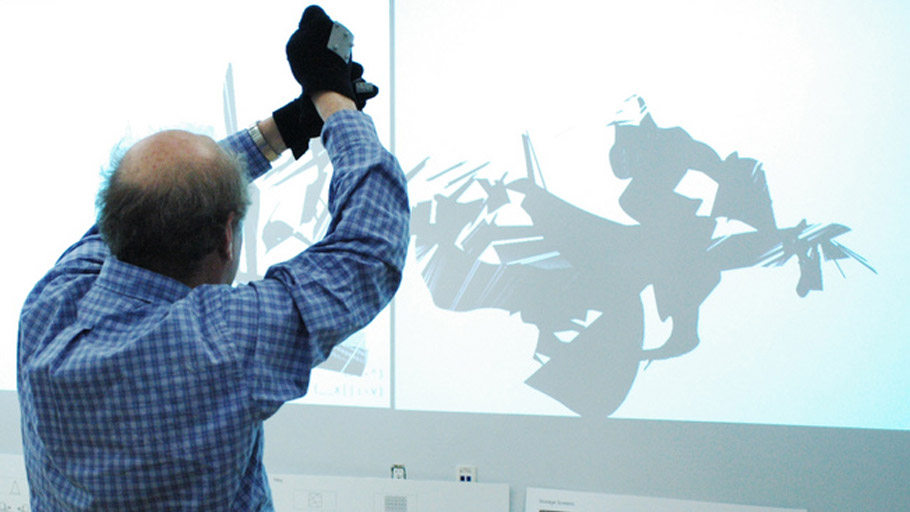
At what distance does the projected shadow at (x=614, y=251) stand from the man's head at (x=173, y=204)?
1.21m

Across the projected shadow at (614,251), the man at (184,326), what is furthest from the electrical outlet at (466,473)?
the man at (184,326)

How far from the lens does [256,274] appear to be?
2367 millimetres

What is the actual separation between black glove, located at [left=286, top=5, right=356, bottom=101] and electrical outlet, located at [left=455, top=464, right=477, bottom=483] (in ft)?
4.63

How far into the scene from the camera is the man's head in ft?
3.19

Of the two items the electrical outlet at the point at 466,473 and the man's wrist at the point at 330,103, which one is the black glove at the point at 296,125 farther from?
the electrical outlet at the point at 466,473

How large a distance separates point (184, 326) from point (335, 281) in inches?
7.7

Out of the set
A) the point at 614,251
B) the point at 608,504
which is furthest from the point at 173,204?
the point at 608,504

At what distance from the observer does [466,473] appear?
87.5 inches

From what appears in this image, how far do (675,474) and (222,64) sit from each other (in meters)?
1.86

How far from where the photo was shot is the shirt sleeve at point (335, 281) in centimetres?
95

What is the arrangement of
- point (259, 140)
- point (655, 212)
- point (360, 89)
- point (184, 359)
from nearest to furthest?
1. point (184, 359)
2. point (360, 89)
3. point (259, 140)
4. point (655, 212)

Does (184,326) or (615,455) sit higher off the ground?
(184,326)

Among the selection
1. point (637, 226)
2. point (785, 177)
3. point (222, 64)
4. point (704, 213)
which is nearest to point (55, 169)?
point (222, 64)

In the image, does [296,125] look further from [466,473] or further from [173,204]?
[466,473]
